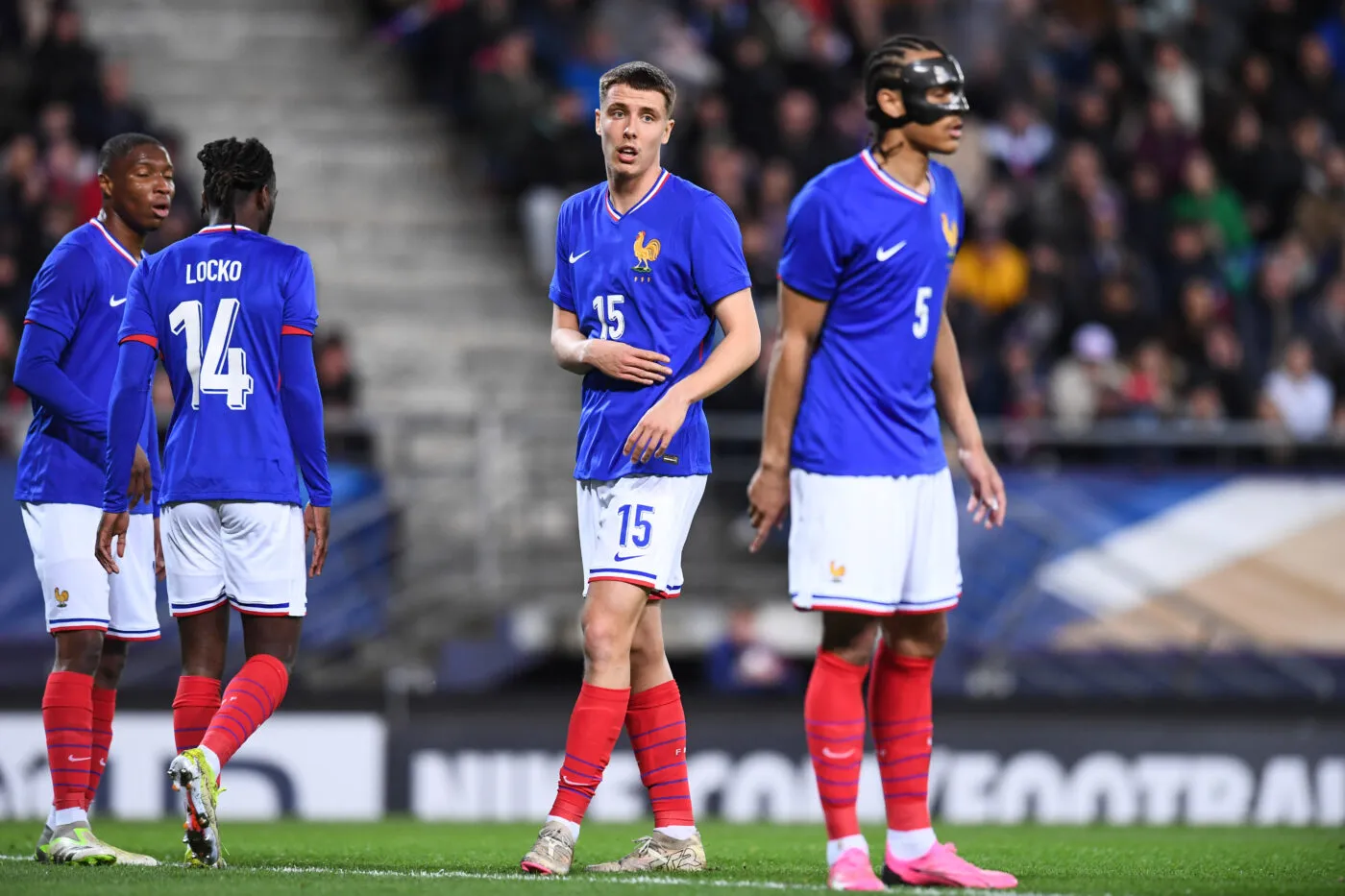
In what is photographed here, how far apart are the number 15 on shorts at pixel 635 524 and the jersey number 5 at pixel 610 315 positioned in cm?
59

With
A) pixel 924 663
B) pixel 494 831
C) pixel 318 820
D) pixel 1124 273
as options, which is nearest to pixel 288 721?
pixel 318 820

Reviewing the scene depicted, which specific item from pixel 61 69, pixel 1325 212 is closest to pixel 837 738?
pixel 61 69

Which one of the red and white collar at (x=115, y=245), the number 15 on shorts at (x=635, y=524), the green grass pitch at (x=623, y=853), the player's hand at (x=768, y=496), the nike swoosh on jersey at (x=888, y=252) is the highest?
the red and white collar at (x=115, y=245)

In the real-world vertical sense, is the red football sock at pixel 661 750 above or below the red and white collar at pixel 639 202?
below

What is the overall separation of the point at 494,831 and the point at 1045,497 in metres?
4.83

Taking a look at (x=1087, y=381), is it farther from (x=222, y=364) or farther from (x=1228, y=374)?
(x=222, y=364)

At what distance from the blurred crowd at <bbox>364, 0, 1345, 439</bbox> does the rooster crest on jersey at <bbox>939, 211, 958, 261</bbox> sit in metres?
7.05

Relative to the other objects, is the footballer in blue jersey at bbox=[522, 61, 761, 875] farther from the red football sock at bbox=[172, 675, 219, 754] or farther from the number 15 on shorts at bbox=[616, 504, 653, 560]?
the red football sock at bbox=[172, 675, 219, 754]

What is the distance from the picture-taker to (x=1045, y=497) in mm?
12922

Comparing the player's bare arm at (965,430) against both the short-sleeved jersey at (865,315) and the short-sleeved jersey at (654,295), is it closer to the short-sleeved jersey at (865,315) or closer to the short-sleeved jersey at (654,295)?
the short-sleeved jersey at (865,315)

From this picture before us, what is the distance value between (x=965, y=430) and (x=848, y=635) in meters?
0.85

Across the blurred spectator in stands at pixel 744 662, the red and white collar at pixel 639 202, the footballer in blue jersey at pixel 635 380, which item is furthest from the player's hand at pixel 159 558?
the blurred spectator in stands at pixel 744 662

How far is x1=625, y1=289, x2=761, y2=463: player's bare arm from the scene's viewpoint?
6410mm

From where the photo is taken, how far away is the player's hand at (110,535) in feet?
22.4
